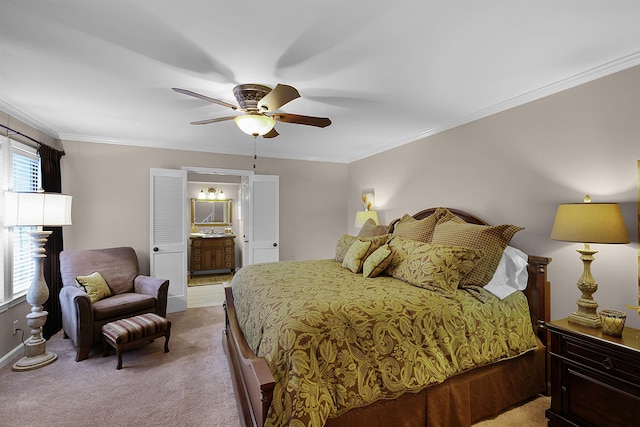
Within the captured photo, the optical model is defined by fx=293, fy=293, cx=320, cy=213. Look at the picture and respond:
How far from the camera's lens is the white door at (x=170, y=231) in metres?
4.29

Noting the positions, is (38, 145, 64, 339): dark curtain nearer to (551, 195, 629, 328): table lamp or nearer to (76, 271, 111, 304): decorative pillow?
(76, 271, 111, 304): decorative pillow

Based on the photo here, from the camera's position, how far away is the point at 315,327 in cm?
159

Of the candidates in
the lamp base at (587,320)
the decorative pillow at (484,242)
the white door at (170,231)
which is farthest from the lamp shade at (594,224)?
the white door at (170,231)

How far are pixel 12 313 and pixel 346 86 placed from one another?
3.98 metres

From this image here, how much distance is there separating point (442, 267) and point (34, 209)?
3685mm

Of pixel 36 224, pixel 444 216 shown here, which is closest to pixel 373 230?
pixel 444 216

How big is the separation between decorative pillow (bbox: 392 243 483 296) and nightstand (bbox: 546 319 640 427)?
2.14ft

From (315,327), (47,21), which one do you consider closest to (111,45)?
(47,21)

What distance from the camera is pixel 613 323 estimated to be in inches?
70.4

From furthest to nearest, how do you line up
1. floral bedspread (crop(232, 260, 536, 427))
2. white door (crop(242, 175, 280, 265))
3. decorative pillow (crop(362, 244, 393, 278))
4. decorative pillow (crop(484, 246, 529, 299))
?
white door (crop(242, 175, 280, 265))
decorative pillow (crop(362, 244, 393, 278))
decorative pillow (crop(484, 246, 529, 299))
floral bedspread (crop(232, 260, 536, 427))

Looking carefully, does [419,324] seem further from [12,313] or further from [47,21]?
[12,313]

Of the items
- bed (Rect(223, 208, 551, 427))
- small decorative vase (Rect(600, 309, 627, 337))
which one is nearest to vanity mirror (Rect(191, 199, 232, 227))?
bed (Rect(223, 208, 551, 427))

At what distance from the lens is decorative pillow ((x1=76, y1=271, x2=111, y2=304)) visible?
10.8 ft

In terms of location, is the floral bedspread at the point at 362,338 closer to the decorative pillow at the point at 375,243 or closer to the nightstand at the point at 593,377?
the nightstand at the point at 593,377
